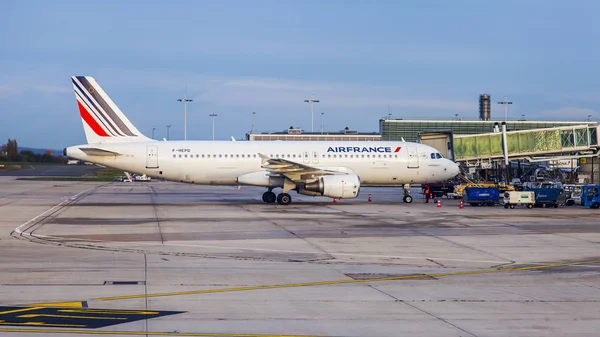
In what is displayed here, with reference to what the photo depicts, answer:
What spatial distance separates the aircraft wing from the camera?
127 ft

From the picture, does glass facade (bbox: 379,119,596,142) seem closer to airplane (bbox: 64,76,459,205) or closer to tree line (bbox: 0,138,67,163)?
airplane (bbox: 64,76,459,205)

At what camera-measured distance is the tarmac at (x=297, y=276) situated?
37.1ft

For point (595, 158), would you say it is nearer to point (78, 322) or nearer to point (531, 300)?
point (531, 300)

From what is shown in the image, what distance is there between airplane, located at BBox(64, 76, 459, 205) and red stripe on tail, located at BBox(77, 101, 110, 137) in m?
0.05

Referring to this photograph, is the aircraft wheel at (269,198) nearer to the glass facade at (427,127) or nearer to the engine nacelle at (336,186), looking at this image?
the engine nacelle at (336,186)

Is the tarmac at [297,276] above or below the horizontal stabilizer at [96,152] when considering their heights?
below

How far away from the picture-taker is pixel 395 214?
3462 centimetres

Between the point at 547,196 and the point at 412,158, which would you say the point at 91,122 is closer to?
the point at 412,158

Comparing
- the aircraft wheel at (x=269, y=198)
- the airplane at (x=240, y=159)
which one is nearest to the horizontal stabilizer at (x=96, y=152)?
the airplane at (x=240, y=159)

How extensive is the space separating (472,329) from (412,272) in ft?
Result: 19.5

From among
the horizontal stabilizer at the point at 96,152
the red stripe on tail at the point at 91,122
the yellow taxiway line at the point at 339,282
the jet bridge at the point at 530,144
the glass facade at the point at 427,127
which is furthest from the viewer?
the glass facade at the point at 427,127

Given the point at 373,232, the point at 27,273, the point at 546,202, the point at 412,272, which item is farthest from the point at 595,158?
the point at 27,273

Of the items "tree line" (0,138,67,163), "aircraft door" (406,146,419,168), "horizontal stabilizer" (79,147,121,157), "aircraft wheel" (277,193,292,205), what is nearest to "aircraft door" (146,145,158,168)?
"horizontal stabilizer" (79,147,121,157)

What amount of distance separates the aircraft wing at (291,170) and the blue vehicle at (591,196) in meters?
14.1
